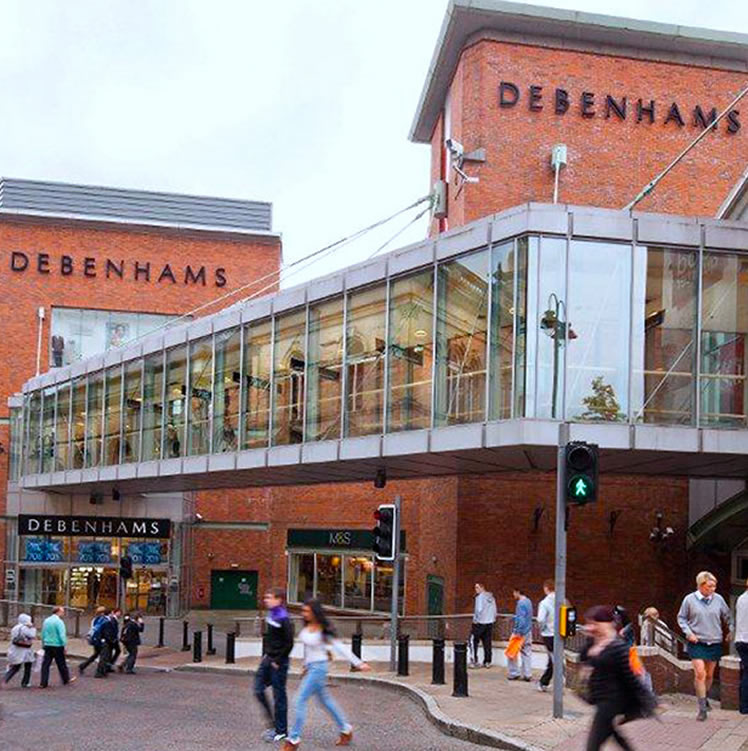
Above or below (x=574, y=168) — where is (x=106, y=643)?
below

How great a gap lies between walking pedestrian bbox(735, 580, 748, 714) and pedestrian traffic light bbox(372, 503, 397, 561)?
6848mm

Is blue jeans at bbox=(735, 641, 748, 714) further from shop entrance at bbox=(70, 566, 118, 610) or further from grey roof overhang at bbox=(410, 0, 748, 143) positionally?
shop entrance at bbox=(70, 566, 118, 610)

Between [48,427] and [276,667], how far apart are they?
94.6 feet

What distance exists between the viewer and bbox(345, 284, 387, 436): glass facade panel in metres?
23.2

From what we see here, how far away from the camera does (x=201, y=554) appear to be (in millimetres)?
46844

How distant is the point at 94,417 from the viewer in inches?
1423

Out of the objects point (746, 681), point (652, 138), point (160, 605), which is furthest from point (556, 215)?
point (160, 605)

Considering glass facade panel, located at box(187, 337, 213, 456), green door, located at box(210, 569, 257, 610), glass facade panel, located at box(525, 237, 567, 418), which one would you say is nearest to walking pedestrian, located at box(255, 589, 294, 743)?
glass facade panel, located at box(525, 237, 567, 418)

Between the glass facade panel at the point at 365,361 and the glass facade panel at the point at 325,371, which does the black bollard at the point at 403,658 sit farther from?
the glass facade panel at the point at 325,371

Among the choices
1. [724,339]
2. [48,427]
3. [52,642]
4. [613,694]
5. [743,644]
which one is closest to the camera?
[613,694]

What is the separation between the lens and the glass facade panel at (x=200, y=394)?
2942cm

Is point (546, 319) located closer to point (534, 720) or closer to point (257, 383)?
point (534, 720)

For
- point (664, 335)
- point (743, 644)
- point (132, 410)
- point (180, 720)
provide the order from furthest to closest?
1. point (132, 410)
2. point (664, 335)
3. point (180, 720)
4. point (743, 644)

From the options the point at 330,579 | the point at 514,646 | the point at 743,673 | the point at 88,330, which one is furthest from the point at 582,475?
the point at 88,330
